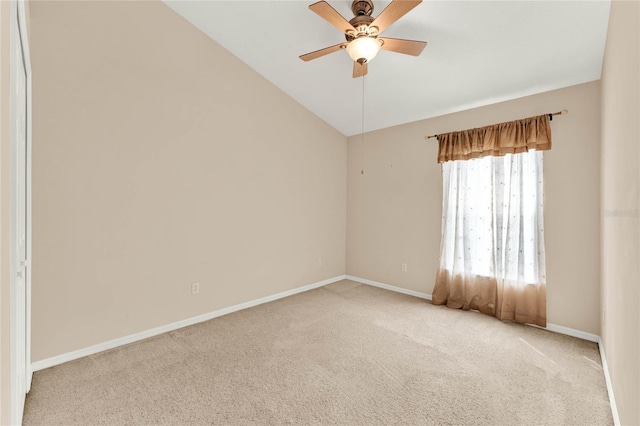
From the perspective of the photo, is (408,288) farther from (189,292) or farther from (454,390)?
(189,292)

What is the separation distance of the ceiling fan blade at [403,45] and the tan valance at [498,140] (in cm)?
156

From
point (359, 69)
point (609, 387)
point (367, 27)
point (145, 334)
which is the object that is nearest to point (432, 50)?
point (359, 69)

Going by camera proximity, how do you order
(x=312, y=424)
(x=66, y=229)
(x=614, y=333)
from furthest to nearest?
1. (x=66, y=229)
2. (x=614, y=333)
3. (x=312, y=424)

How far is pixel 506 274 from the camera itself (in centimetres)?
321

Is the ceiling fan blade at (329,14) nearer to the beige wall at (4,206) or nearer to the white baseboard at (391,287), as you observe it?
the beige wall at (4,206)

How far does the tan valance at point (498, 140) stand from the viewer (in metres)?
2.99

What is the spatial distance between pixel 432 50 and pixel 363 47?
101 centimetres

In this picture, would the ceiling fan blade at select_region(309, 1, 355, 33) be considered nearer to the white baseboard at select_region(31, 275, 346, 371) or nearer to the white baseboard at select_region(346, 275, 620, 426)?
the white baseboard at select_region(346, 275, 620, 426)

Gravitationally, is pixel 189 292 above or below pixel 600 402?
above

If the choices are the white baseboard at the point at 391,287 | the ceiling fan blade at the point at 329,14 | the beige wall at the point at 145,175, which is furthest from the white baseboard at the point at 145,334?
the ceiling fan blade at the point at 329,14

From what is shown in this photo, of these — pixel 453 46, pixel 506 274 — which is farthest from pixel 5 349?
pixel 506 274

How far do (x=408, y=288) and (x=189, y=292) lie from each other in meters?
2.81

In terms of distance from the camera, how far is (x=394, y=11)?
6.22ft

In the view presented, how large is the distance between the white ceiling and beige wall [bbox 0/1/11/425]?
2.12 meters
